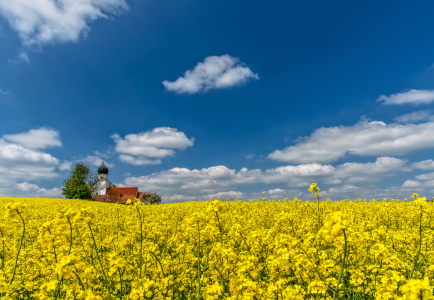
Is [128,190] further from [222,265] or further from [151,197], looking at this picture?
[222,265]

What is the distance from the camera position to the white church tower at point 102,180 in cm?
6988

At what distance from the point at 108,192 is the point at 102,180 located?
785 inches

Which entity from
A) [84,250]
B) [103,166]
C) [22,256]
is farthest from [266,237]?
[103,166]

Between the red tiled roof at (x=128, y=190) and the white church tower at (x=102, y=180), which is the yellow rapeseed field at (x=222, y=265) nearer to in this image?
the red tiled roof at (x=128, y=190)

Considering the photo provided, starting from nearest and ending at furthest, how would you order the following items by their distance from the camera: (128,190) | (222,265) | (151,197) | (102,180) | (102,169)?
(222,265)
(151,197)
(128,190)
(102,180)
(102,169)

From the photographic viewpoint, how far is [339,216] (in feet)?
8.10

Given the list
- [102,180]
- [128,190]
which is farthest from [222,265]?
[102,180]

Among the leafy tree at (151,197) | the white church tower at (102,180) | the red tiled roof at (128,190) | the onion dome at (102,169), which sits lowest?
the leafy tree at (151,197)

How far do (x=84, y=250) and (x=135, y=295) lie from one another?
3.10 m

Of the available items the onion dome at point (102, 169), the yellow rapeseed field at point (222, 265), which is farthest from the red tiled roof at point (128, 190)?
the yellow rapeseed field at point (222, 265)

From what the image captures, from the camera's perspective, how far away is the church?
54544mm

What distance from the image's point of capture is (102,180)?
7300 cm

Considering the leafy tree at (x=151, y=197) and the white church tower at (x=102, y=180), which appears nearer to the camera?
the leafy tree at (x=151, y=197)

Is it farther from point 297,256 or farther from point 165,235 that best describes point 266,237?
point 165,235
